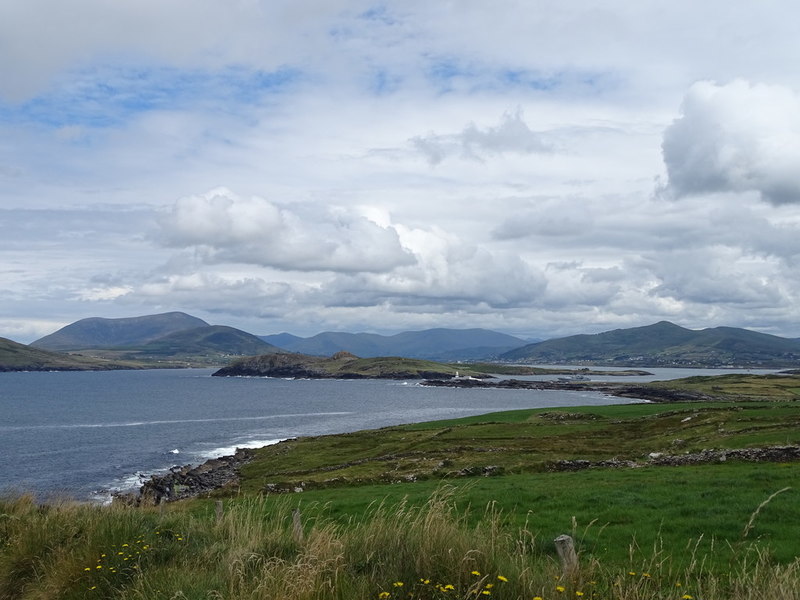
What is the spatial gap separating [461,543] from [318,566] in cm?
233

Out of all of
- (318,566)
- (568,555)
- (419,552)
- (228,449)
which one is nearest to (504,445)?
(419,552)

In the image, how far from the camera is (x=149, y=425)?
4505 inches

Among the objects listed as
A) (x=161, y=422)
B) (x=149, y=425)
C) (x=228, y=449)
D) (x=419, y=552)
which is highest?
(x=419, y=552)

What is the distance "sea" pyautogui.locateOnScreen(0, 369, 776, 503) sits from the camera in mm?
67294

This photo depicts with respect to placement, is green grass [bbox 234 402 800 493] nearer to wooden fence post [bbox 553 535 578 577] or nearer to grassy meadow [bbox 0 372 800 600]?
grassy meadow [bbox 0 372 800 600]

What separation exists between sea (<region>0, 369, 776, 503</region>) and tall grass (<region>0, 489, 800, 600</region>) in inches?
364

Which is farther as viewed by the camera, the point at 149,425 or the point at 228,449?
the point at 149,425

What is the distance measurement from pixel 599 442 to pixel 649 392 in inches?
5280

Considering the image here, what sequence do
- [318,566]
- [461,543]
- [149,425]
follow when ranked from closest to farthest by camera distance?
1. [461,543]
2. [318,566]
3. [149,425]

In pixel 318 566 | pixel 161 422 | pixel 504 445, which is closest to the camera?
pixel 318 566

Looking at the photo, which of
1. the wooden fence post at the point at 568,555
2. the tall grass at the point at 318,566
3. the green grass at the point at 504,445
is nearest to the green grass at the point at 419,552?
the tall grass at the point at 318,566

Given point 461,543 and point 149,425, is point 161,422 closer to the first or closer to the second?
point 149,425

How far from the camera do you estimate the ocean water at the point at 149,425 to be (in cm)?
6794

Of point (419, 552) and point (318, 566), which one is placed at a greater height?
point (419, 552)
